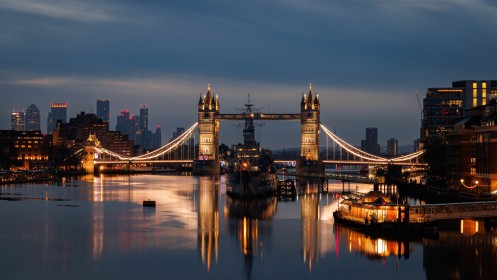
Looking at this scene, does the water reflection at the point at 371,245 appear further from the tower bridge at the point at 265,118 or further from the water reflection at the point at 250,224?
the tower bridge at the point at 265,118

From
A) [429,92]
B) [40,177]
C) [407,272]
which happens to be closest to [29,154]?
[40,177]

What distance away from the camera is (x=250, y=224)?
53344mm

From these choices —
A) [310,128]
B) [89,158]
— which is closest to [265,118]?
[310,128]

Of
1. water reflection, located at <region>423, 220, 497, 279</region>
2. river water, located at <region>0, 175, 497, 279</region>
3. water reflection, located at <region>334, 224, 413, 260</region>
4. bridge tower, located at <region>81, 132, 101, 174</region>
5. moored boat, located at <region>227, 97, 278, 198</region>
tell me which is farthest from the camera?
bridge tower, located at <region>81, 132, 101, 174</region>

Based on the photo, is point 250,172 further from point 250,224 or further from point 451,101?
point 451,101

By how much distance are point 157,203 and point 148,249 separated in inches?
1103

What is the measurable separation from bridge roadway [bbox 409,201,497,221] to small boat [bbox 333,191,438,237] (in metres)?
0.67

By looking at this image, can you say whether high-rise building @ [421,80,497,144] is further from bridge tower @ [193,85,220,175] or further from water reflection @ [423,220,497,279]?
water reflection @ [423,220,497,279]

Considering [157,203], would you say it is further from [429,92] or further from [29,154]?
[29,154]

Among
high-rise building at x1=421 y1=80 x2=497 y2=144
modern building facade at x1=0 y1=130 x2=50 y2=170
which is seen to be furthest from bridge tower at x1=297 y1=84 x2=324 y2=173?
modern building facade at x1=0 y1=130 x2=50 y2=170

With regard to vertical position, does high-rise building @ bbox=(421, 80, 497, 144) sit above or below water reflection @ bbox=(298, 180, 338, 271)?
above

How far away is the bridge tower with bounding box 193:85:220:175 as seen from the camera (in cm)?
14712

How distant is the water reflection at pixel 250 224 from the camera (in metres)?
A: 41.7

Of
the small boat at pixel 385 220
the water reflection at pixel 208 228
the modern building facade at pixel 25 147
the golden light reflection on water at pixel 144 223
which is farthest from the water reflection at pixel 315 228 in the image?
the modern building facade at pixel 25 147
